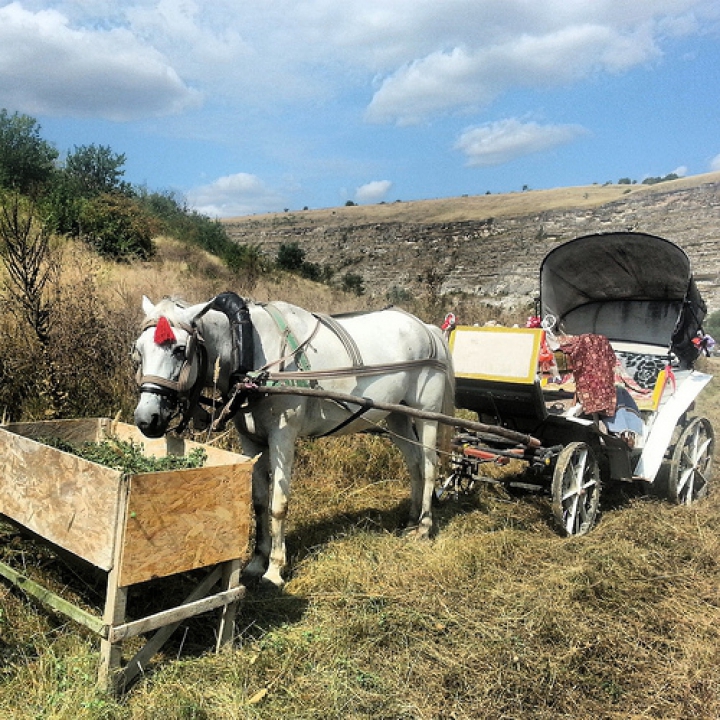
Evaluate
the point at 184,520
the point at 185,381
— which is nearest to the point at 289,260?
the point at 185,381

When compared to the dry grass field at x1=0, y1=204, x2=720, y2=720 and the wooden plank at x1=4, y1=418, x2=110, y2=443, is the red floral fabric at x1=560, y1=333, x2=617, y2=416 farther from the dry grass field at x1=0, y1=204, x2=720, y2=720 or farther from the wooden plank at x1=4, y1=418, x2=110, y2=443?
the wooden plank at x1=4, y1=418, x2=110, y2=443

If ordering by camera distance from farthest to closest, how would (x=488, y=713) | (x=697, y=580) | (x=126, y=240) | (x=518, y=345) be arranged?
(x=126, y=240)
(x=518, y=345)
(x=697, y=580)
(x=488, y=713)

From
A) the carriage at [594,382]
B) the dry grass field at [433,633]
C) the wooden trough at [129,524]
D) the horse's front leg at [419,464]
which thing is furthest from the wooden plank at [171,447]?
the carriage at [594,382]

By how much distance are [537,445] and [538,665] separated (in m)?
2.09

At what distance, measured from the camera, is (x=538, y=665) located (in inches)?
124

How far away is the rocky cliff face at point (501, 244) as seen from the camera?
24.9 m

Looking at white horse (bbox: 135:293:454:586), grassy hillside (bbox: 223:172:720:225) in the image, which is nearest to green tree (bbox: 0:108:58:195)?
white horse (bbox: 135:293:454:586)

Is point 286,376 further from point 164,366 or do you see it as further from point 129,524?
point 129,524

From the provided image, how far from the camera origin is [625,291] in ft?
23.1

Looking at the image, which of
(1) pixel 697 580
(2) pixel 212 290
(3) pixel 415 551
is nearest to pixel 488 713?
(3) pixel 415 551

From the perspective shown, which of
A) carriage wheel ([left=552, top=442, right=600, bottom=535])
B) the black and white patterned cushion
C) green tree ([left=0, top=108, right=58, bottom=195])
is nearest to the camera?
carriage wheel ([left=552, top=442, right=600, bottom=535])

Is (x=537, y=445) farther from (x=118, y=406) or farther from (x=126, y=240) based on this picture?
(x=126, y=240)

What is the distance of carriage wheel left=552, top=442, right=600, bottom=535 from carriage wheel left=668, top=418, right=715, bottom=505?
39.8 inches

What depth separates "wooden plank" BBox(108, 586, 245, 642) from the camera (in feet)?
8.73
